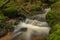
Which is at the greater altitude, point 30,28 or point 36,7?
point 36,7

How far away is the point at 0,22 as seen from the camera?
31.2 ft

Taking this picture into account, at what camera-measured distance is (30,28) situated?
933 centimetres

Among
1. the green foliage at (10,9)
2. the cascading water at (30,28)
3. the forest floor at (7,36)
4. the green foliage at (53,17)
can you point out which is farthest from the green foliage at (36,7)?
the forest floor at (7,36)

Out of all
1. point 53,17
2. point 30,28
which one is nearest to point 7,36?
point 30,28

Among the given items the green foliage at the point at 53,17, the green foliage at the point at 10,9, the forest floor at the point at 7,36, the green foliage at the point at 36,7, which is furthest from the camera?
the green foliage at the point at 36,7

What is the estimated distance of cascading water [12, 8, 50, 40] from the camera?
28.5ft

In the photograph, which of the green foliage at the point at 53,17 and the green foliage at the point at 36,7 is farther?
the green foliage at the point at 36,7

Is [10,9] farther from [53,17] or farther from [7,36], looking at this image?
[53,17]

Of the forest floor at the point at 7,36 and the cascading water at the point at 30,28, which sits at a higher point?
the cascading water at the point at 30,28

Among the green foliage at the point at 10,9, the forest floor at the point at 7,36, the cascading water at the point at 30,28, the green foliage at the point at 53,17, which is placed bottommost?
the forest floor at the point at 7,36

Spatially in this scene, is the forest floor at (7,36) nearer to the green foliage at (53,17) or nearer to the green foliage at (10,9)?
the green foliage at (10,9)

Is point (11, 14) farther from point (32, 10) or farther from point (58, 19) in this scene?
point (58, 19)

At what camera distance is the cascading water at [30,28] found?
8672mm

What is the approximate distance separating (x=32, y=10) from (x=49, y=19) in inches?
103
